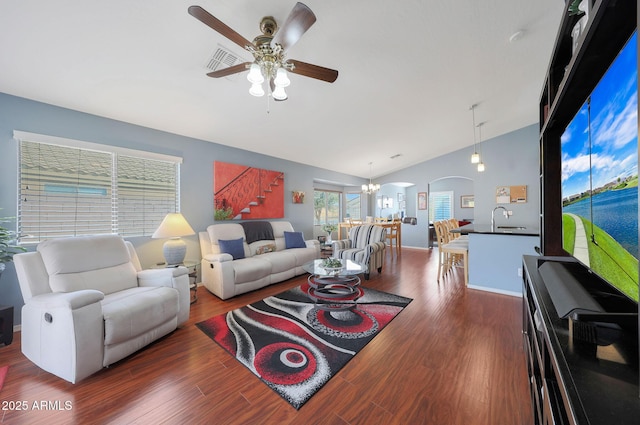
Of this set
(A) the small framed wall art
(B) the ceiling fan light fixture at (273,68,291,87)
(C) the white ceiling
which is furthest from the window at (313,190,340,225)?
(B) the ceiling fan light fixture at (273,68,291,87)

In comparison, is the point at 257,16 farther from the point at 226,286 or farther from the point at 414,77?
the point at 226,286

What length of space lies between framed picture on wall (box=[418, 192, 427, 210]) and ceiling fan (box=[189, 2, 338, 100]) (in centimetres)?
611

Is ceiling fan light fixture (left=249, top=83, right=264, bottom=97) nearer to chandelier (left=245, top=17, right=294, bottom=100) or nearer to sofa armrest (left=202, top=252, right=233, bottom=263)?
chandelier (left=245, top=17, right=294, bottom=100)

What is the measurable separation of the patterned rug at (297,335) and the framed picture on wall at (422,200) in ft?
15.8

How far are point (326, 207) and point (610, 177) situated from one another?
6.39 metres

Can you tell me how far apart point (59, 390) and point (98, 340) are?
0.34 metres

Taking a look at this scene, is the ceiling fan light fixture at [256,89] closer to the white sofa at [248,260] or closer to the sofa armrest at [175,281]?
the sofa armrest at [175,281]

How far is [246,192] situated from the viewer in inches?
170

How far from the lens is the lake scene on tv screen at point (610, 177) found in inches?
29.5

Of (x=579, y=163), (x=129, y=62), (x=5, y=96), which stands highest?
(x=129, y=62)

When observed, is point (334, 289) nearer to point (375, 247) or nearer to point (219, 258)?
point (375, 247)

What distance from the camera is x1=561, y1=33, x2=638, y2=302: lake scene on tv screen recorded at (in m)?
0.75

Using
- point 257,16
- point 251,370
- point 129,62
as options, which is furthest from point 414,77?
point 251,370

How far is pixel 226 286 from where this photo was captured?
2.99m
